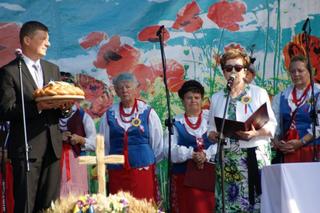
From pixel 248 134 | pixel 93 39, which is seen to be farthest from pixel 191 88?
pixel 248 134

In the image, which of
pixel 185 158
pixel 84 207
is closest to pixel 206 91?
pixel 185 158

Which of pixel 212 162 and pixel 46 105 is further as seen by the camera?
A: pixel 212 162

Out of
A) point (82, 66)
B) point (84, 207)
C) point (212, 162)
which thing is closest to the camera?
point (84, 207)

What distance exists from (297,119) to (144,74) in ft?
5.22

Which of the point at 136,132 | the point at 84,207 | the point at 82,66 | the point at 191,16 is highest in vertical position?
the point at 191,16

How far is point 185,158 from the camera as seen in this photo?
6445 mm

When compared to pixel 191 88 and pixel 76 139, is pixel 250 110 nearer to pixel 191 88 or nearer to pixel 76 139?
pixel 191 88

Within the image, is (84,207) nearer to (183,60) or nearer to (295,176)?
(295,176)

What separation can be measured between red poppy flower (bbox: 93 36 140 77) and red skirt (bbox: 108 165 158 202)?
101 centimetres

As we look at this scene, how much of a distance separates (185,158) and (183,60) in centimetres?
106

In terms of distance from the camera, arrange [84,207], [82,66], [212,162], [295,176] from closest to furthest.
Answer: [84,207] → [295,176] → [212,162] → [82,66]

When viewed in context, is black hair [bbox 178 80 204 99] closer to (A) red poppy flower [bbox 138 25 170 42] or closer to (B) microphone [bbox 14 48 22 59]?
(A) red poppy flower [bbox 138 25 170 42]

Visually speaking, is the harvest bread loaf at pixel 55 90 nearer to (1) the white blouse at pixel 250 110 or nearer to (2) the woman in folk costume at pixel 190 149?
(1) the white blouse at pixel 250 110

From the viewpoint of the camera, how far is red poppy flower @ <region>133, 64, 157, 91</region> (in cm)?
699
